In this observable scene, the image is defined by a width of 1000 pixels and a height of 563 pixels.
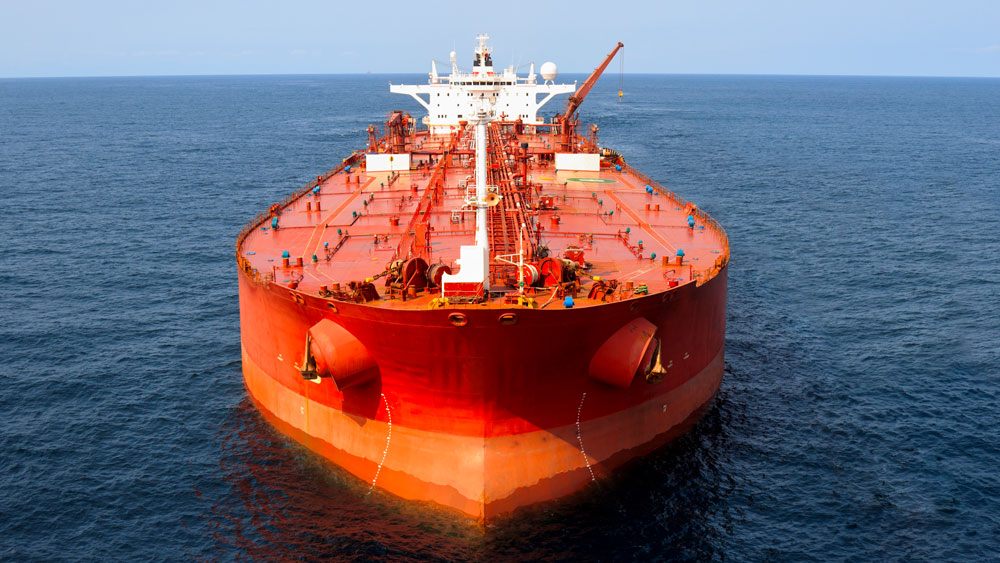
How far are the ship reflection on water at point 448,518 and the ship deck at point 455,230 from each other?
656 cm

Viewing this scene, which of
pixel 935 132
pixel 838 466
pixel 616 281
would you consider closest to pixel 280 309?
pixel 616 281

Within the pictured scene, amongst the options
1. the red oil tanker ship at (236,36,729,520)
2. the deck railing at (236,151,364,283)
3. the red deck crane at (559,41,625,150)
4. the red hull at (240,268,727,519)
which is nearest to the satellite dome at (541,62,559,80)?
the red deck crane at (559,41,625,150)

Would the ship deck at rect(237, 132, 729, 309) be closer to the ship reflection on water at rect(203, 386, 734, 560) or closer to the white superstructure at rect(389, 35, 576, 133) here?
the ship reflection on water at rect(203, 386, 734, 560)

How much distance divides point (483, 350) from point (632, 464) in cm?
807

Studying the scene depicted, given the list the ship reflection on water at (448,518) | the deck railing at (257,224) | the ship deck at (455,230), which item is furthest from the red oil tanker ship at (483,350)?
the ship reflection on water at (448,518)

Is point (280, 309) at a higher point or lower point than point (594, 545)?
higher

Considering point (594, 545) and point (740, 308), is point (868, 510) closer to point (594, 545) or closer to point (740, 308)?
point (594, 545)

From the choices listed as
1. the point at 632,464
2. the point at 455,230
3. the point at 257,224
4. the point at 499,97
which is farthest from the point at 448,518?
the point at 499,97

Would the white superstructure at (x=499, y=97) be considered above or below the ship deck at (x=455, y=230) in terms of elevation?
above

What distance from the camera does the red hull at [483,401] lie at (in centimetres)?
2402

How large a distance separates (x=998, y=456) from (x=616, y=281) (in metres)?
15.6

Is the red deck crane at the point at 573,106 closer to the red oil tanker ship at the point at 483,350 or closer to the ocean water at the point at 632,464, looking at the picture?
the ocean water at the point at 632,464

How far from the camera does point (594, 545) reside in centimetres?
→ 2416

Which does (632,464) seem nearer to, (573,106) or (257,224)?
(257,224)
